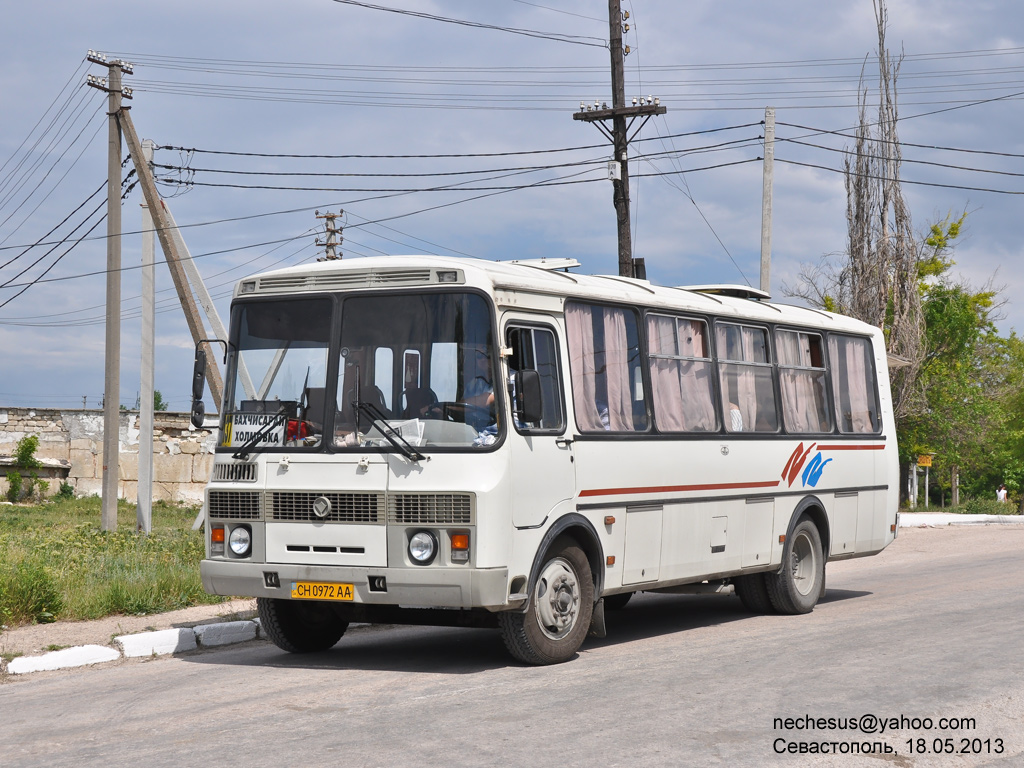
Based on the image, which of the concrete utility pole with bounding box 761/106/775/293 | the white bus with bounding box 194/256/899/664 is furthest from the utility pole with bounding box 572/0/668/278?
the white bus with bounding box 194/256/899/664

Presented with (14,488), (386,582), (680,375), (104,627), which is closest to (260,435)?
(386,582)

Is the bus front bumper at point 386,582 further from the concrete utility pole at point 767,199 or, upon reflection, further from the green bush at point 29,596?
the concrete utility pole at point 767,199

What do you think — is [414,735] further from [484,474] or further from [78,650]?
[78,650]

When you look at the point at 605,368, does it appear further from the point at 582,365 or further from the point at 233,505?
the point at 233,505

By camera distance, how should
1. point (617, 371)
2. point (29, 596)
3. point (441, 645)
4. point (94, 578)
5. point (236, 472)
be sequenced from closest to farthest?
point (236, 472) → point (617, 371) → point (441, 645) → point (29, 596) → point (94, 578)

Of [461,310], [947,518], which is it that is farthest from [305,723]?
[947,518]

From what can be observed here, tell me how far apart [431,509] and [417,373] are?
967mm

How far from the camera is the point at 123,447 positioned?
3472cm

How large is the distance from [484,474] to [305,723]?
219cm

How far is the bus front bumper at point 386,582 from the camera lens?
8.20 m

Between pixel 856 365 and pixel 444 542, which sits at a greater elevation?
pixel 856 365

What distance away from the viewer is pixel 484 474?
8.30 m

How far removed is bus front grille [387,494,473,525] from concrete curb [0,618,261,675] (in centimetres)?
294

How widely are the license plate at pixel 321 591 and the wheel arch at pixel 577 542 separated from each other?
1284 mm
